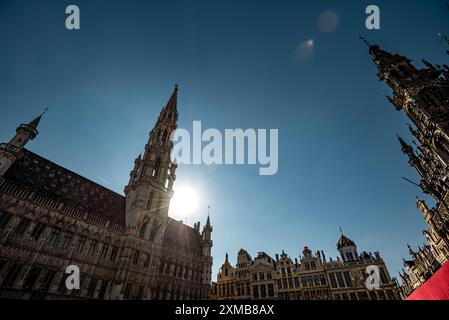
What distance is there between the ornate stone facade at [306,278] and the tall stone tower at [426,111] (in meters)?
17.4

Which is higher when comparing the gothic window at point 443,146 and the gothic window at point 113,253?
the gothic window at point 443,146

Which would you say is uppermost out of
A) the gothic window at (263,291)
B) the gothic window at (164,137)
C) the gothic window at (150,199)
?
the gothic window at (164,137)

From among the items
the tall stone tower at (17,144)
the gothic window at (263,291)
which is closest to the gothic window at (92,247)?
the tall stone tower at (17,144)

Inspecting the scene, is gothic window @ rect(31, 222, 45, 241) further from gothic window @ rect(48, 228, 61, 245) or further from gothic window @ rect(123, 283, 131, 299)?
gothic window @ rect(123, 283, 131, 299)

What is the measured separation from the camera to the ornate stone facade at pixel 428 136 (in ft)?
70.9

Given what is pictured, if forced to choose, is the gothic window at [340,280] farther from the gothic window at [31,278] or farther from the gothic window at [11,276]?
the gothic window at [11,276]

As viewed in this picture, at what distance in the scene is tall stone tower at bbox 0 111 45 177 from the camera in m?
21.2

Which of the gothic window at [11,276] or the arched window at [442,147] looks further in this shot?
the arched window at [442,147]

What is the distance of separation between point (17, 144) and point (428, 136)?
45.4m

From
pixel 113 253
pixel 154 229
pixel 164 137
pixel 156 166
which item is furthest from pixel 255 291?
pixel 164 137

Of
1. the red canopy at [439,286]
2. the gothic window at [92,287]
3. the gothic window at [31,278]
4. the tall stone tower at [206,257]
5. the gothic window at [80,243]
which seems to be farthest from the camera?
the tall stone tower at [206,257]
